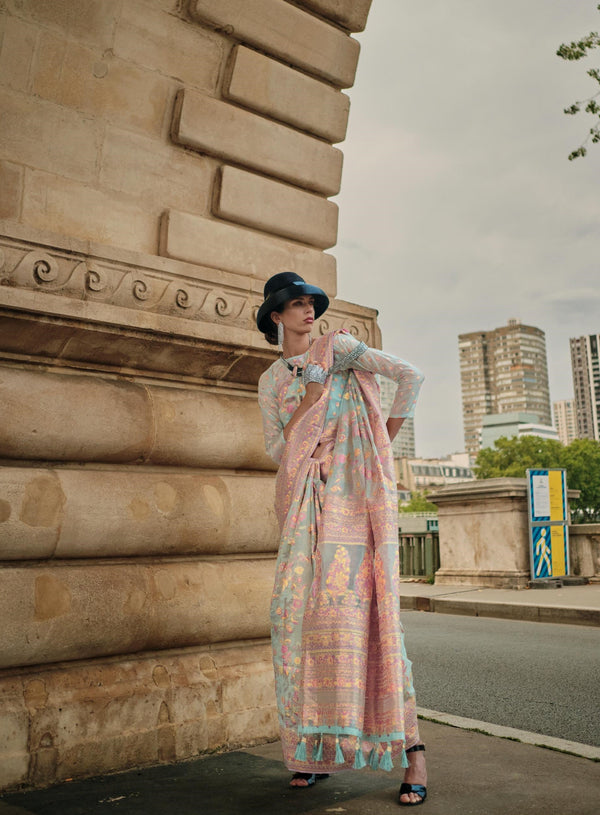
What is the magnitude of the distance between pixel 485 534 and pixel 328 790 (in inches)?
448

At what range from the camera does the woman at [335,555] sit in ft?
9.47

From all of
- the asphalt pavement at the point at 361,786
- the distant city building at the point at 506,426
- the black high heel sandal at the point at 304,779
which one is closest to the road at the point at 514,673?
the asphalt pavement at the point at 361,786

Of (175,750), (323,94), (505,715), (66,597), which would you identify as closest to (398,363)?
(66,597)

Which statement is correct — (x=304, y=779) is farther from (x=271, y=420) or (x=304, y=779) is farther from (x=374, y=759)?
(x=271, y=420)

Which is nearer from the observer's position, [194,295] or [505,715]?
[194,295]

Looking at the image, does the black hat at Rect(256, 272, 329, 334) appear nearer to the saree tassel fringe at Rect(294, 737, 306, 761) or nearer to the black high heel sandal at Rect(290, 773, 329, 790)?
the saree tassel fringe at Rect(294, 737, 306, 761)

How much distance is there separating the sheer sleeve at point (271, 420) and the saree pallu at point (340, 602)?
17 centimetres

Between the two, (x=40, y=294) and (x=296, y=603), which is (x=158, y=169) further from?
(x=296, y=603)

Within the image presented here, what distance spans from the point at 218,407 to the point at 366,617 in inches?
60.9

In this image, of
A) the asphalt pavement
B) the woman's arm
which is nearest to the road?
the asphalt pavement

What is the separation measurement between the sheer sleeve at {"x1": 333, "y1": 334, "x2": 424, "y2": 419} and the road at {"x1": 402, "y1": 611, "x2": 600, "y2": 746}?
221cm

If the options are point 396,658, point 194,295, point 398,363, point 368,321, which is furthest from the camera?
point 368,321

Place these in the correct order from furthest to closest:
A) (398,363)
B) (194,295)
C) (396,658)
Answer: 1. (194,295)
2. (398,363)
3. (396,658)

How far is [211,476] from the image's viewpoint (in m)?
4.07
